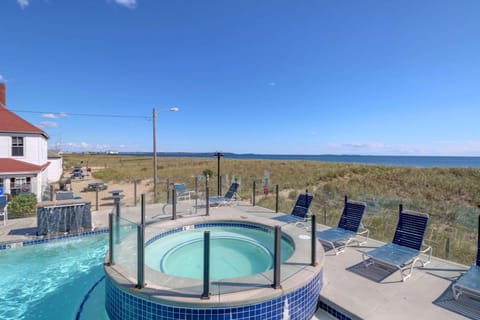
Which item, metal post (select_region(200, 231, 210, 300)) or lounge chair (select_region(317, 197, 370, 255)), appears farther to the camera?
lounge chair (select_region(317, 197, 370, 255))

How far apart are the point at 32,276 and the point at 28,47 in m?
11.0

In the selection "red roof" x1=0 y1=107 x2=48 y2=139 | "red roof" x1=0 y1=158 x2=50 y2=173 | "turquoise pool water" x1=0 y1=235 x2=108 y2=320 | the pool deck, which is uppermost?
"red roof" x1=0 y1=107 x2=48 y2=139

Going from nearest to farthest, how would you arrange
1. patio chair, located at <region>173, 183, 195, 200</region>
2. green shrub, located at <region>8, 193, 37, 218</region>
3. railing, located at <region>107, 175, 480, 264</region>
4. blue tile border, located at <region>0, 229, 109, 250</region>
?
railing, located at <region>107, 175, 480, 264</region> → blue tile border, located at <region>0, 229, 109, 250</region> → green shrub, located at <region>8, 193, 37, 218</region> → patio chair, located at <region>173, 183, 195, 200</region>

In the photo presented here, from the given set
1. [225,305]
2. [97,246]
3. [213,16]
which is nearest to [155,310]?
[225,305]

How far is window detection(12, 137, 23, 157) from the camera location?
39.7ft

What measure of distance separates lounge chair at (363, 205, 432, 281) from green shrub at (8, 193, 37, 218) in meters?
10.5

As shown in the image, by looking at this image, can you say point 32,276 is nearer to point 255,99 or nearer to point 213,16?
point 213,16

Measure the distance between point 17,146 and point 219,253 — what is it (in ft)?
46.4

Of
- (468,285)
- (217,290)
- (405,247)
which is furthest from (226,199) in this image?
(468,285)

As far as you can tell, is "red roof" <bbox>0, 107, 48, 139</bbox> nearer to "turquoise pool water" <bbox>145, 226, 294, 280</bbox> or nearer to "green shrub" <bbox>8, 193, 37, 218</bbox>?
"green shrub" <bbox>8, 193, 37, 218</bbox>

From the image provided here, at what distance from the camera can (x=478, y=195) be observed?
12.4 m

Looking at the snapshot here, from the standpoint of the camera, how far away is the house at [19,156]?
36.2ft

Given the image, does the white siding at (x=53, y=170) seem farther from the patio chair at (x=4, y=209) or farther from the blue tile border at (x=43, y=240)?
the blue tile border at (x=43, y=240)

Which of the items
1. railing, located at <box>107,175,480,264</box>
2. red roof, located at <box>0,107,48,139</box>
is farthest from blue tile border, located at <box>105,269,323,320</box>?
red roof, located at <box>0,107,48,139</box>
